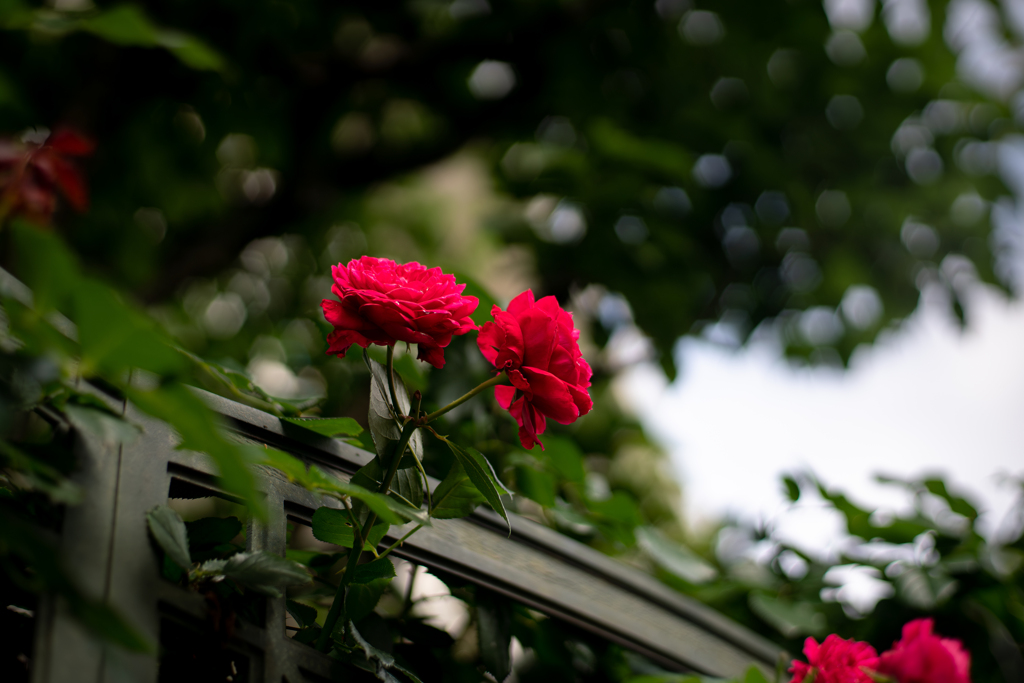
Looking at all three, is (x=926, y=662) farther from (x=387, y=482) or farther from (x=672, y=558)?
(x=672, y=558)

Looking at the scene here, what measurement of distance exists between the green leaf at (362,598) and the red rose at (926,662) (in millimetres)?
390

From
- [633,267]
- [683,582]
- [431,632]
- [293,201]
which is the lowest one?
[431,632]

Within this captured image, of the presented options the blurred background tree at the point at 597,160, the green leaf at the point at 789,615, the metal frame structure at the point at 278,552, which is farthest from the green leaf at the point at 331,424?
the green leaf at the point at 789,615

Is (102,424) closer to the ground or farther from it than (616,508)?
closer to the ground

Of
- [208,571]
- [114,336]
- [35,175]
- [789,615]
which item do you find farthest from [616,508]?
[35,175]

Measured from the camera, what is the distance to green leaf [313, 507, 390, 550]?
49cm

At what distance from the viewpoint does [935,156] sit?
1.93 metres

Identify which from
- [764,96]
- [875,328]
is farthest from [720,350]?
[764,96]

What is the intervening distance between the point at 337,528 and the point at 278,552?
0.05m

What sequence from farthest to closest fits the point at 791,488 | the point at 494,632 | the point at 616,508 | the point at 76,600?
the point at 791,488, the point at 616,508, the point at 494,632, the point at 76,600

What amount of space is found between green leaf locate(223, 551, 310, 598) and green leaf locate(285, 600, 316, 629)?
0.10 metres

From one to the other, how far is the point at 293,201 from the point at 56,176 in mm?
988

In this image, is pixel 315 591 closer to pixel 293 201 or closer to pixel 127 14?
pixel 127 14

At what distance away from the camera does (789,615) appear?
38.1 inches
